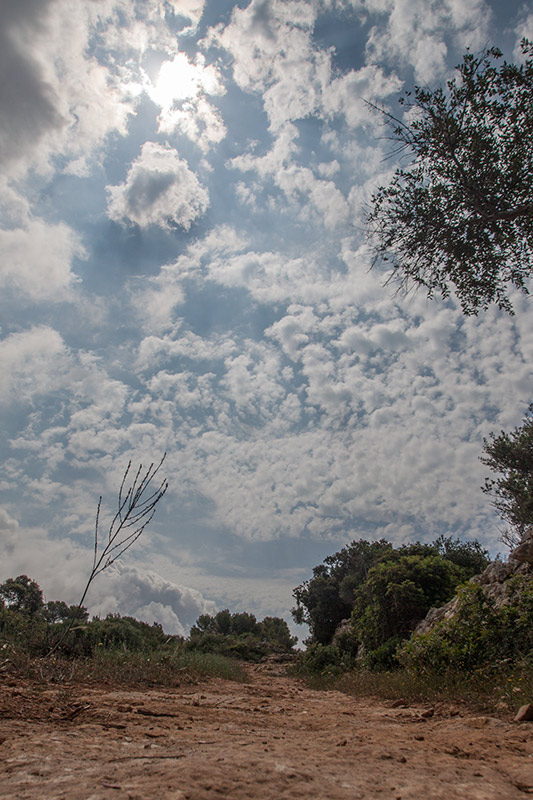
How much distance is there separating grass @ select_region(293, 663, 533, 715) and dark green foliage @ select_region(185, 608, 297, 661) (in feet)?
48.9

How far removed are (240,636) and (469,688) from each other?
32.1 metres

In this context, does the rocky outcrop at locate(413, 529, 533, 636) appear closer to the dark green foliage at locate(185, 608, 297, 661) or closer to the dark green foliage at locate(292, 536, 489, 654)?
the dark green foliage at locate(292, 536, 489, 654)

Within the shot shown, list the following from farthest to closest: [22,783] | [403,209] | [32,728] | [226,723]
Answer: [403,209] → [226,723] → [32,728] → [22,783]

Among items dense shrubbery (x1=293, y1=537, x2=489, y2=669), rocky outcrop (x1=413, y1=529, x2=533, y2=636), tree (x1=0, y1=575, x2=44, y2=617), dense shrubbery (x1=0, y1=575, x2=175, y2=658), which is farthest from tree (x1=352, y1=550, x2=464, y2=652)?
tree (x1=0, y1=575, x2=44, y2=617)

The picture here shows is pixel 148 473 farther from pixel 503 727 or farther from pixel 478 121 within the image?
pixel 478 121

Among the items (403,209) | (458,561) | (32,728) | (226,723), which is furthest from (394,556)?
(32,728)

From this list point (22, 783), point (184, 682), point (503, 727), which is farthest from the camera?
point (184, 682)

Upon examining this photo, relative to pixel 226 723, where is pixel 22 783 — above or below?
above

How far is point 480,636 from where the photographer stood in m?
6.65

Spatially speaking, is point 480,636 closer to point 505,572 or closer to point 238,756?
point 505,572

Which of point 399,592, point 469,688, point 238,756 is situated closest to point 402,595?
point 399,592

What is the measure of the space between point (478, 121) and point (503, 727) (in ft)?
37.6

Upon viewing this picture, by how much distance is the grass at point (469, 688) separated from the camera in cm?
455

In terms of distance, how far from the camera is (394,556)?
52.2ft
